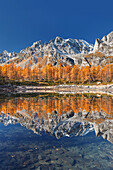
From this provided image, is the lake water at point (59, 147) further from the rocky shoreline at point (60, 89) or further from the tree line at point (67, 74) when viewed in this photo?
the tree line at point (67, 74)

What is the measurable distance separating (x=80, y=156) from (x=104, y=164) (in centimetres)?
122

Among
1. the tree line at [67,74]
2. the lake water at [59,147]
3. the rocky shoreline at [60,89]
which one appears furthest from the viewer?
the tree line at [67,74]

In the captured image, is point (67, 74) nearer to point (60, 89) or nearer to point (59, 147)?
point (60, 89)

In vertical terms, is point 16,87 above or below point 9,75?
below

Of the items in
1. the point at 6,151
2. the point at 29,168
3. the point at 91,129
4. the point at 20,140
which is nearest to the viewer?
the point at 29,168

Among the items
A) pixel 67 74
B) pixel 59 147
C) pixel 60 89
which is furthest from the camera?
pixel 67 74

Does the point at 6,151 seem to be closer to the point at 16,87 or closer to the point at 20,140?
the point at 20,140

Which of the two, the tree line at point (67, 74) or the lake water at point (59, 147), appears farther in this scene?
the tree line at point (67, 74)

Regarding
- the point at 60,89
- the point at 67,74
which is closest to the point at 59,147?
the point at 60,89

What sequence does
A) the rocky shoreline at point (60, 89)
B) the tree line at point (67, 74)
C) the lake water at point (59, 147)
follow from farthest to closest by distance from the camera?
the tree line at point (67, 74) → the rocky shoreline at point (60, 89) → the lake water at point (59, 147)

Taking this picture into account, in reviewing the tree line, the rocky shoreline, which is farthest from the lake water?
the tree line

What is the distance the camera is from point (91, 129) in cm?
1035

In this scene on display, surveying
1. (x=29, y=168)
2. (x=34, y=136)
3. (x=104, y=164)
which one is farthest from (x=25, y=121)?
(x=104, y=164)

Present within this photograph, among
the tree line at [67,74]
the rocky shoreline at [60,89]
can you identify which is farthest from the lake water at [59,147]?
the tree line at [67,74]
